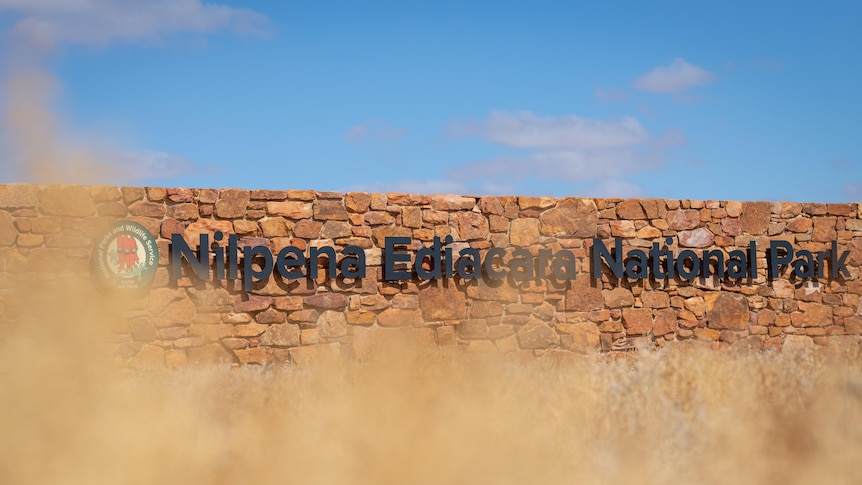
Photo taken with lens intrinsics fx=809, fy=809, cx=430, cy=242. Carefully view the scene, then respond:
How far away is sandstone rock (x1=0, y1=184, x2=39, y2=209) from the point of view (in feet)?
32.1

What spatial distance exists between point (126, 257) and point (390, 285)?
3.32 metres

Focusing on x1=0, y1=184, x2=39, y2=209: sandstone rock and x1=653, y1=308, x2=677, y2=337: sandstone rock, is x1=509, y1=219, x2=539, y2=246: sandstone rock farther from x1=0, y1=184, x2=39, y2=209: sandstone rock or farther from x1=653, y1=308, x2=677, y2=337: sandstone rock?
x1=0, y1=184, x2=39, y2=209: sandstone rock

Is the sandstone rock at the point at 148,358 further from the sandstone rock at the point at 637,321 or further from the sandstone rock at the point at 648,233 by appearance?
the sandstone rock at the point at 648,233

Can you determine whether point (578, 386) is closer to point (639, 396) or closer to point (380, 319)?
point (639, 396)

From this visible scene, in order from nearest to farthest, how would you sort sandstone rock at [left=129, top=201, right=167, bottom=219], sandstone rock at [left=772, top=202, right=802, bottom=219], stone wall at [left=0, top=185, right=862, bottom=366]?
stone wall at [left=0, top=185, right=862, bottom=366] < sandstone rock at [left=129, top=201, right=167, bottom=219] < sandstone rock at [left=772, top=202, right=802, bottom=219]

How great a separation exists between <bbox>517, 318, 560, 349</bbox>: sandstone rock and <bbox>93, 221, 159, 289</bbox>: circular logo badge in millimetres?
4954

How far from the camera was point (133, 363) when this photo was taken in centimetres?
998

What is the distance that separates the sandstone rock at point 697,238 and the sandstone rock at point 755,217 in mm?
671

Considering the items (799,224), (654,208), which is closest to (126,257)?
(654,208)

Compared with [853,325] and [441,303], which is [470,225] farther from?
[853,325]

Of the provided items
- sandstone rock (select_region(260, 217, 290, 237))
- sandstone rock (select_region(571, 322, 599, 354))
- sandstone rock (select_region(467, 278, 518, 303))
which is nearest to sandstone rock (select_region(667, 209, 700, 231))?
sandstone rock (select_region(571, 322, 599, 354))

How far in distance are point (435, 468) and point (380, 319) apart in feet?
13.7

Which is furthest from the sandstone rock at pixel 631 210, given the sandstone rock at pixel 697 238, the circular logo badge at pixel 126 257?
the circular logo badge at pixel 126 257

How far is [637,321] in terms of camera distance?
39.4 feet
